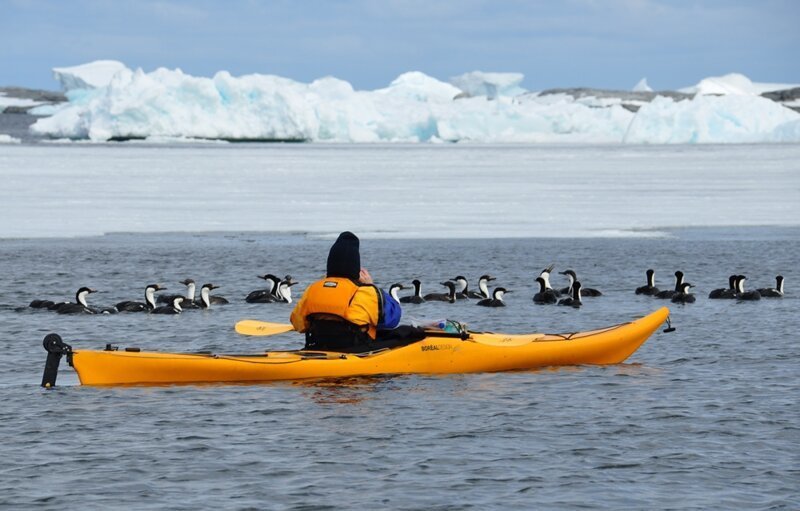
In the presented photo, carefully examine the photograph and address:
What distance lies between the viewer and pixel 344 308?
12430mm

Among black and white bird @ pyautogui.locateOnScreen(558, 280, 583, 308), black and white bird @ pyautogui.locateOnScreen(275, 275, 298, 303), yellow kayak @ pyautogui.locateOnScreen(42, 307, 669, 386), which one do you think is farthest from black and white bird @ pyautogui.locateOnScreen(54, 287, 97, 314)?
black and white bird @ pyautogui.locateOnScreen(558, 280, 583, 308)

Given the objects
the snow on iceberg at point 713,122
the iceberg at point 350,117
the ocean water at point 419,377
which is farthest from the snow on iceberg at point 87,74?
the ocean water at point 419,377

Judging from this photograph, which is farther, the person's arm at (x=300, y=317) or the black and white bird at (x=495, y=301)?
the black and white bird at (x=495, y=301)

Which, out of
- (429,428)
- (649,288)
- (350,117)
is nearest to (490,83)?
(350,117)

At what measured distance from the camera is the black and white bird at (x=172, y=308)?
1805 centimetres

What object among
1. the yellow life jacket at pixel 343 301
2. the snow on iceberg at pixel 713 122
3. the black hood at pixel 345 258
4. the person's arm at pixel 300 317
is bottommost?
the person's arm at pixel 300 317

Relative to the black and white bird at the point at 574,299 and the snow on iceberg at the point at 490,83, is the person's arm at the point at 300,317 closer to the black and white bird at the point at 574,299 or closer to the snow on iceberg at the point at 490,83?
the black and white bird at the point at 574,299

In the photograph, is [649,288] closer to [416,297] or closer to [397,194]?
[416,297]

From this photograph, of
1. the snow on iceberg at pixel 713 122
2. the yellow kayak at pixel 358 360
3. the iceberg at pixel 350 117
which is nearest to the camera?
the yellow kayak at pixel 358 360

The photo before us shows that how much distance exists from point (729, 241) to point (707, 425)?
18.2 m

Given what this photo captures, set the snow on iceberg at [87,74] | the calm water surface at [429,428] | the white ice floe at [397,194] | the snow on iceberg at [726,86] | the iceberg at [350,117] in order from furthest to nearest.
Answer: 1. the snow on iceberg at [726,86]
2. the snow on iceberg at [87,74]
3. the iceberg at [350,117]
4. the white ice floe at [397,194]
5. the calm water surface at [429,428]

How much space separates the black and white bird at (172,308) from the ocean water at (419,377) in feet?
0.82

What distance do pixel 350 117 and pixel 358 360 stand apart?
70317 mm

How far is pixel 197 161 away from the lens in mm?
53969
